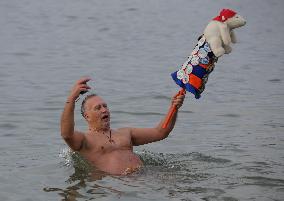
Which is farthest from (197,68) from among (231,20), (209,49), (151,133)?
(151,133)

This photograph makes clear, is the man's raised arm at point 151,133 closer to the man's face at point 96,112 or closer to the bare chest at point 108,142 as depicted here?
the bare chest at point 108,142

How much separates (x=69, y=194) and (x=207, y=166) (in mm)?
2236

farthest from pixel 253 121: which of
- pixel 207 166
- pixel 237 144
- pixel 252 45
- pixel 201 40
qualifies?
pixel 252 45

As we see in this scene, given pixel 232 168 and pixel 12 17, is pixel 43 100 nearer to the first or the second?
pixel 232 168

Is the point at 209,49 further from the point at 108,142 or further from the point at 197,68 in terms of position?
the point at 108,142

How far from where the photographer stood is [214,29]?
31.2ft

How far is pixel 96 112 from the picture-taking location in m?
10.2

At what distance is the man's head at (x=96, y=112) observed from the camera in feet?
33.6

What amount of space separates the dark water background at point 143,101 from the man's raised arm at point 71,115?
66 cm

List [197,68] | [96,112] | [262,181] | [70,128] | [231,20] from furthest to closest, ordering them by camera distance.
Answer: [96,112], [262,181], [197,68], [231,20], [70,128]

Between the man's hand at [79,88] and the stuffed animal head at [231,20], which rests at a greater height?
the stuffed animal head at [231,20]

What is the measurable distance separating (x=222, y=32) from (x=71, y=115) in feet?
6.83

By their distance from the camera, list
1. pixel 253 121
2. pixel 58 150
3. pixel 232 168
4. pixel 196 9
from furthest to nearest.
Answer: pixel 196 9, pixel 253 121, pixel 58 150, pixel 232 168

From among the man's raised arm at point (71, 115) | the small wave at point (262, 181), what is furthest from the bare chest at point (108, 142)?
the small wave at point (262, 181)
